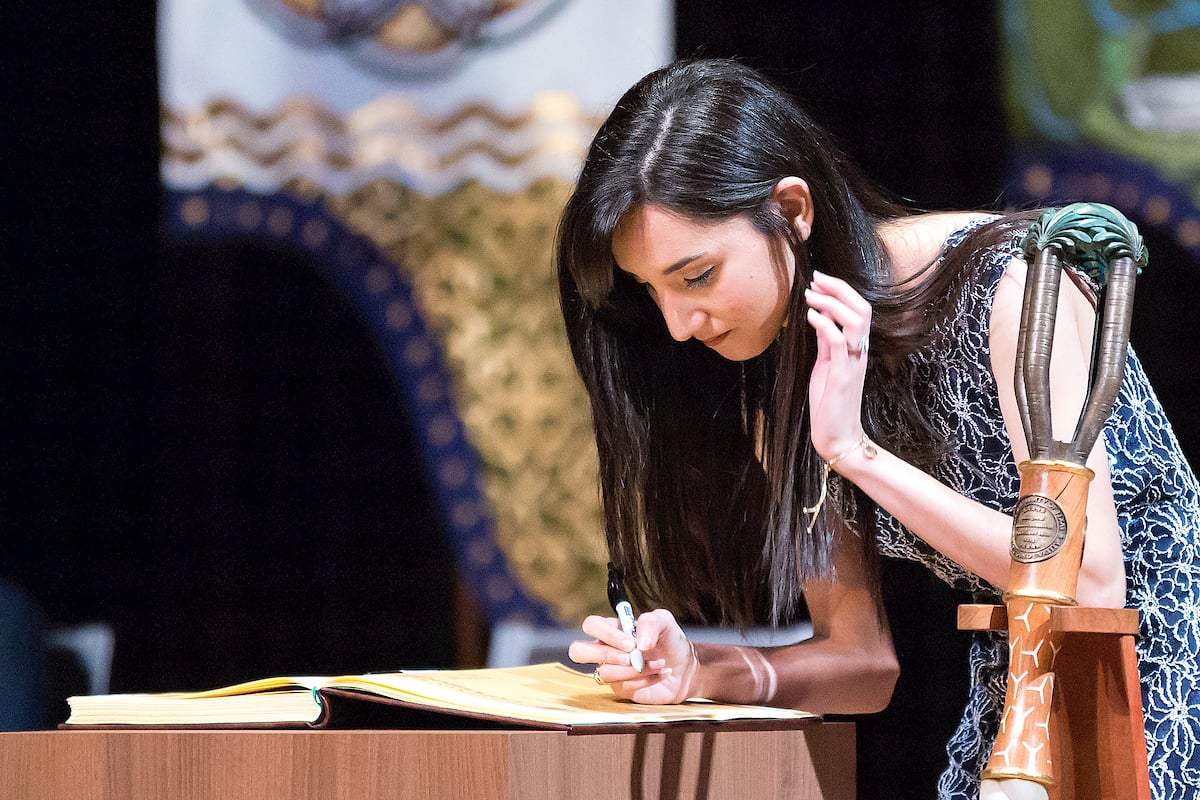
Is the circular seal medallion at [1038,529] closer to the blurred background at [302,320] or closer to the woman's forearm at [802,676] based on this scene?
the woman's forearm at [802,676]

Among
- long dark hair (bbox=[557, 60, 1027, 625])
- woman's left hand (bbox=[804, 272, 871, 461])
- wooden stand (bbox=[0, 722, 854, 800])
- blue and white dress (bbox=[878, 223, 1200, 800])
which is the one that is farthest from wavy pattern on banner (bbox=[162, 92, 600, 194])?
wooden stand (bbox=[0, 722, 854, 800])

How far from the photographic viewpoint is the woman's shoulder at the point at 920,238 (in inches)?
46.3

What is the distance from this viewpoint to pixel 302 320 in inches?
78.6

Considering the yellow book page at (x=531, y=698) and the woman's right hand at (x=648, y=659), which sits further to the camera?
the woman's right hand at (x=648, y=659)

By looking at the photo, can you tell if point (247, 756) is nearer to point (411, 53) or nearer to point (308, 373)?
point (308, 373)

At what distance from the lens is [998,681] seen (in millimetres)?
1136

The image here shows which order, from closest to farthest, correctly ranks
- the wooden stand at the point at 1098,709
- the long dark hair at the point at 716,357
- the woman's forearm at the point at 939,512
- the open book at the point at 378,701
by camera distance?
1. the wooden stand at the point at 1098,709
2. the open book at the point at 378,701
3. the woman's forearm at the point at 939,512
4. the long dark hair at the point at 716,357

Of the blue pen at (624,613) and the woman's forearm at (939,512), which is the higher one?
the woman's forearm at (939,512)

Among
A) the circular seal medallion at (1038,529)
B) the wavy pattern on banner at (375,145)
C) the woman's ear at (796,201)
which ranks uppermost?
the wavy pattern on banner at (375,145)

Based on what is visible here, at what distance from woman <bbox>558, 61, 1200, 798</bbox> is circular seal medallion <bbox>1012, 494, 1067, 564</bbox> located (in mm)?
209

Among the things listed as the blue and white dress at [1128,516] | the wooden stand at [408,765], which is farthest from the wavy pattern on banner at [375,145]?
the wooden stand at [408,765]

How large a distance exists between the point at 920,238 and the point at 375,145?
1.10 meters

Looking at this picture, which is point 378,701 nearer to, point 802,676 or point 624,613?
point 624,613

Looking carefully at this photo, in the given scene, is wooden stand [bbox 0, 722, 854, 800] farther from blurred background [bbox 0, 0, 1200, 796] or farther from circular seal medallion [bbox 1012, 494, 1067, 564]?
blurred background [bbox 0, 0, 1200, 796]
